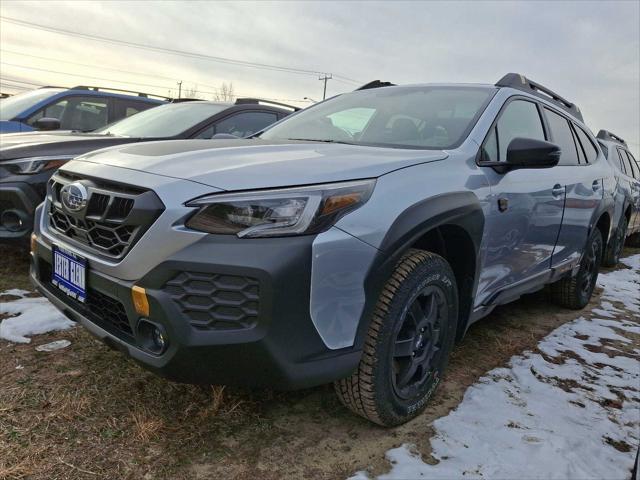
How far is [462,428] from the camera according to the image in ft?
7.11

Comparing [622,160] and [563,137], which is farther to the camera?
[622,160]

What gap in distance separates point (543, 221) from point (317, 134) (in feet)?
4.81

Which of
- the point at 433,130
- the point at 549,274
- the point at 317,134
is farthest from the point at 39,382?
the point at 549,274

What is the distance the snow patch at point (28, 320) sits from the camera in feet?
9.04

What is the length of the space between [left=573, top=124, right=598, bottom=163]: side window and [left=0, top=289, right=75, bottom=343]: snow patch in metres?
3.95

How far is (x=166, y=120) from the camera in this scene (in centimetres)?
455

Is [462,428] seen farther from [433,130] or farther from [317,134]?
[317,134]

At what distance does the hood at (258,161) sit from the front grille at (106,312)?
0.50 metres

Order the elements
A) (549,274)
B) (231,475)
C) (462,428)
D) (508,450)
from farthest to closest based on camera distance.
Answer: (549,274), (462,428), (508,450), (231,475)

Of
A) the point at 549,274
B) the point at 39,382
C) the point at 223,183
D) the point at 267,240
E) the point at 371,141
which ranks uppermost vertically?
the point at 371,141

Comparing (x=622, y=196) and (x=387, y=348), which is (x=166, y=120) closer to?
(x=387, y=348)

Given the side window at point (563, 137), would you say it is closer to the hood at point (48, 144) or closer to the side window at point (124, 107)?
the hood at point (48, 144)

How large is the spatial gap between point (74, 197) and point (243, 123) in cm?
302

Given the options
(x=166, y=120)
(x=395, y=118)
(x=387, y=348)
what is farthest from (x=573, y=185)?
(x=166, y=120)
